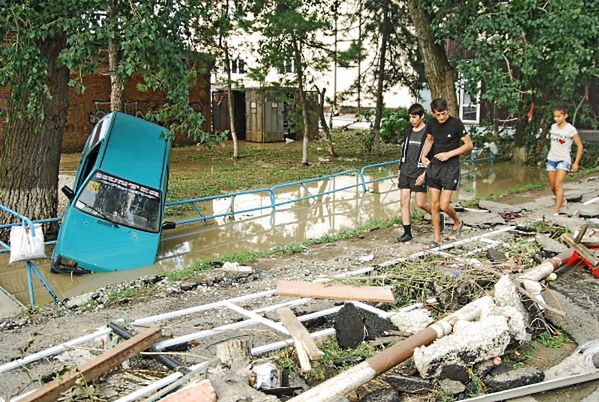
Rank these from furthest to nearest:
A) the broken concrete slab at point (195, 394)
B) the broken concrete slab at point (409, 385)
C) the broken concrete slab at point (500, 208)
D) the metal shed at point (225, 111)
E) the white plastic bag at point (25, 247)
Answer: the metal shed at point (225, 111) → the broken concrete slab at point (500, 208) → the white plastic bag at point (25, 247) → the broken concrete slab at point (409, 385) → the broken concrete slab at point (195, 394)

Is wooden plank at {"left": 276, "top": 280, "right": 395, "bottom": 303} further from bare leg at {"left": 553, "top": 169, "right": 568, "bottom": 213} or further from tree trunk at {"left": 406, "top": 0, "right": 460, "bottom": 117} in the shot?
tree trunk at {"left": 406, "top": 0, "right": 460, "bottom": 117}

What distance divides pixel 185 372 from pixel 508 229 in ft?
18.9

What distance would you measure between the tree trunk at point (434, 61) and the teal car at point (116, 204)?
821 cm

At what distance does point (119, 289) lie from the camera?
7441 mm

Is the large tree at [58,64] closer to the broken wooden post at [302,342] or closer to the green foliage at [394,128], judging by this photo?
the broken wooden post at [302,342]

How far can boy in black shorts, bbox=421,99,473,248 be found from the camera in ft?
25.0

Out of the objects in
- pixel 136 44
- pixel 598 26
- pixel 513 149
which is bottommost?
pixel 513 149

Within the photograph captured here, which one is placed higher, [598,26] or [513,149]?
[598,26]

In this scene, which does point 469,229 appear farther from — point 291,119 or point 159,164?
point 291,119

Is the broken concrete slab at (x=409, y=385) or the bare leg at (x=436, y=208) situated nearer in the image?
the broken concrete slab at (x=409, y=385)

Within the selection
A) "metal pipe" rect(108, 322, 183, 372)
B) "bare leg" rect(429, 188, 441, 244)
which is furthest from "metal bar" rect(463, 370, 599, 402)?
"bare leg" rect(429, 188, 441, 244)

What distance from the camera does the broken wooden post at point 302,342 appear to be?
429 cm

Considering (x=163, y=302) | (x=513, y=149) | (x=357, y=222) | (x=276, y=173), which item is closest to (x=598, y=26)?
(x=513, y=149)

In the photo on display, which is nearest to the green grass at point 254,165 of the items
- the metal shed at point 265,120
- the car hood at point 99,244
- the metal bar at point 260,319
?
the metal shed at point 265,120
